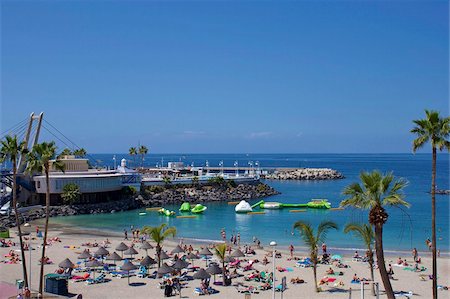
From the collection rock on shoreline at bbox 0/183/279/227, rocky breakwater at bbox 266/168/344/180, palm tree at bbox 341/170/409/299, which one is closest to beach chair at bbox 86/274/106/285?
palm tree at bbox 341/170/409/299

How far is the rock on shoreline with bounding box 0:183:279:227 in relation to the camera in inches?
2763

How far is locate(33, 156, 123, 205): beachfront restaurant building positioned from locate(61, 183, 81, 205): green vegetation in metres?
0.66

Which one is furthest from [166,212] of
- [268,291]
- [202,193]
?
[268,291]

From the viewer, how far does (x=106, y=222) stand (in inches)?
2633

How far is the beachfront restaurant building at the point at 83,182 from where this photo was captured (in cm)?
7269

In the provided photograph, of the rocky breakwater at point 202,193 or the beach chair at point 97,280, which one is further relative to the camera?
the rocky breakwater at point 202,193

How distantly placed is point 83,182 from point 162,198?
1708cm

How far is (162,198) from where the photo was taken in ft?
290

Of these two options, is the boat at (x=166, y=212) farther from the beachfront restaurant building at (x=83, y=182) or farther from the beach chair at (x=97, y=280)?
the beach chair at (x=97, y=280)

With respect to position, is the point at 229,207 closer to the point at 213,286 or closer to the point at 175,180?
the point at 175,180

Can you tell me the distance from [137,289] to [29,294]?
271 inches

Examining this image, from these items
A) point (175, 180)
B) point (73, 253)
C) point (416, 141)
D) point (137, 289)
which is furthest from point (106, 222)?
point (416, 141)

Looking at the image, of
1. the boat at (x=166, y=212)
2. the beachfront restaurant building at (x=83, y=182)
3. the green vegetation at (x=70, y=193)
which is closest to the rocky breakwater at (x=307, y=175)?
the beachfront restaurant building at (x=83, y=182)

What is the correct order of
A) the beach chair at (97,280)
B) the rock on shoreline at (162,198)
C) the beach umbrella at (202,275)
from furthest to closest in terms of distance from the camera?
the rock on shoreline at (162,198) < the beach chair at (97,280) < the beach umbrella at (202,275)
